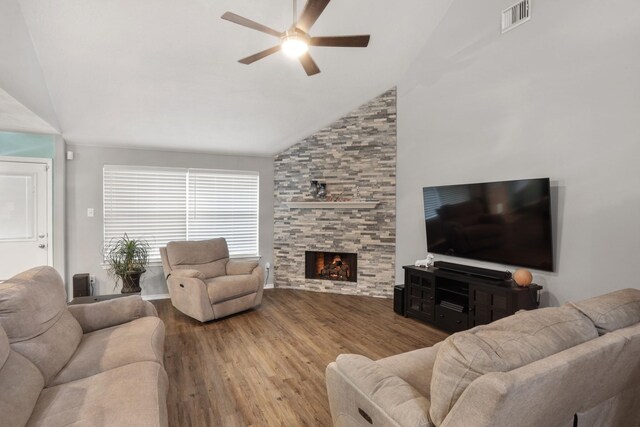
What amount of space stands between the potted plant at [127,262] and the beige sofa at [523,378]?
381 centimetres

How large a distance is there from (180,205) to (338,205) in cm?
250

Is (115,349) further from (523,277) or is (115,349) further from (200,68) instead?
(523,277)

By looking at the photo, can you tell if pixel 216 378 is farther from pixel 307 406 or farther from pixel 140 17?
pixel 140 17

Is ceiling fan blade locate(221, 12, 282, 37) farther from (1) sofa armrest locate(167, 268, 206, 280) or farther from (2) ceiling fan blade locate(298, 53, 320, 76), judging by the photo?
(1) sofa armrest locate(167, 268, 206, 280)

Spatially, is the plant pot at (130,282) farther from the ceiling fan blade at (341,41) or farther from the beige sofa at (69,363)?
the ceiling fan blade at (341,41)

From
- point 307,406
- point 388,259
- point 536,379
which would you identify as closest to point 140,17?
point 307,406

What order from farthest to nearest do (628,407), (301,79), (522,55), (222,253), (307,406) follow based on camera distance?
(222,253) → (301,79) → (522,55) → (307,406) → (628,407)

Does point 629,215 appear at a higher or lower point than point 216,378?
higher

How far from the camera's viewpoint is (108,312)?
2533 mm

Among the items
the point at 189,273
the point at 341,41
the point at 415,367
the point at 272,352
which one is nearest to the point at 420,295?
the point at 272,352

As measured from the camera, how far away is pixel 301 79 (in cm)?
405

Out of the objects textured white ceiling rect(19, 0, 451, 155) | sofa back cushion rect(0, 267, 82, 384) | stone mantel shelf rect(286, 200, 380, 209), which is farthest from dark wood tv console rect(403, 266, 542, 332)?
sofa back cushion rect(0, 267, 82, 384)

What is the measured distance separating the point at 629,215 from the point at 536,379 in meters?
2.33

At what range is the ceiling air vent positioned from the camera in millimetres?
3164
